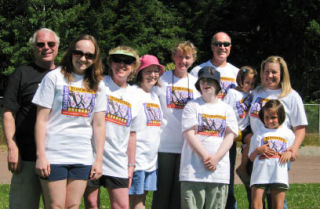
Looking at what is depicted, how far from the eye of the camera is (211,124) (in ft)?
19.0

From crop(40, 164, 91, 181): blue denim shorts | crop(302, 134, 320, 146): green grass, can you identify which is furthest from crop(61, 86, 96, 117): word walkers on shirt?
crop(302, 134, 320, 146): green grass

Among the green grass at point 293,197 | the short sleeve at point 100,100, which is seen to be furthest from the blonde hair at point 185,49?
the green grass at point 293,197

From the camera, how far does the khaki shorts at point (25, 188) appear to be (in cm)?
481

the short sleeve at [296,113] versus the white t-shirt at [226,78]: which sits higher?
the white t-shirt at [226,78]

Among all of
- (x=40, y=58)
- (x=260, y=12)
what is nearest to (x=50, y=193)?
(x=40, y=58)

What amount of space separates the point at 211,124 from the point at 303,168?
9.63m

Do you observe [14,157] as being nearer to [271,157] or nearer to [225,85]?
[271,157]

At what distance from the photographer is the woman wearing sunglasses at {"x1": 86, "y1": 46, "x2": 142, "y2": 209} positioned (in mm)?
5242

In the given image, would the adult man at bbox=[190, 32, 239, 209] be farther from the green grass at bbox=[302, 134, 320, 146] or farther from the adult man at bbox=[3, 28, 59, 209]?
the green grass at bbox=[302, 134, 320, 146]

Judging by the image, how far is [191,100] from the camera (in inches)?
235

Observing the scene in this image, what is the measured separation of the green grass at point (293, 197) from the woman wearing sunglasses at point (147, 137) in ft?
7.74

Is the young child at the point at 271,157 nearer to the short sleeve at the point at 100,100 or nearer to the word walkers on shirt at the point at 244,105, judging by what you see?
the word walkers on shirt at the point at 244,105

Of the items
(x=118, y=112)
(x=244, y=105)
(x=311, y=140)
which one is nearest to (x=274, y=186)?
(x=244, y=105)

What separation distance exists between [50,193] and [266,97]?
2765mm
